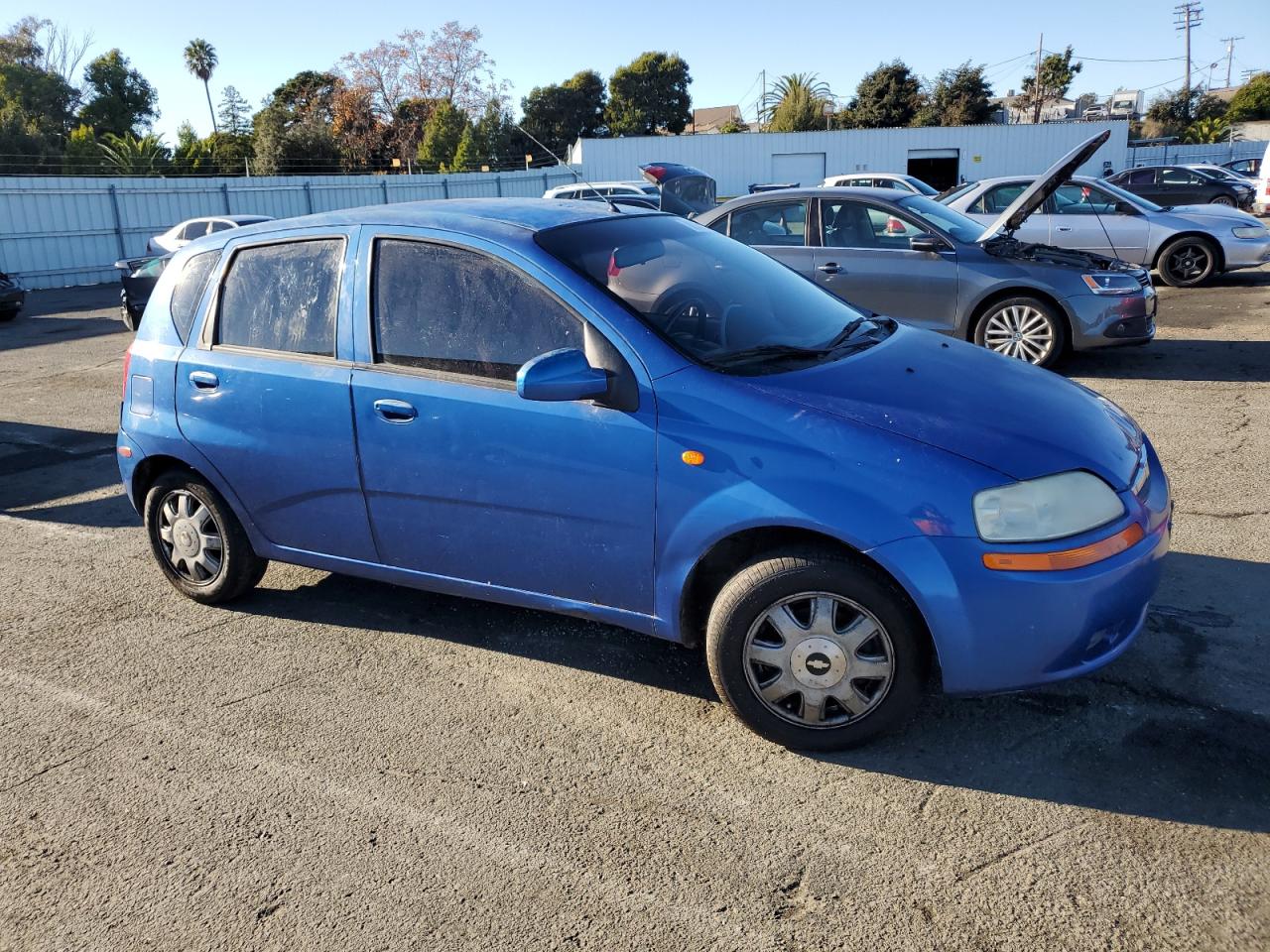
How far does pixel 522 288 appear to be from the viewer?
360 cm

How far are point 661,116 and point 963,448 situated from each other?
77.2m

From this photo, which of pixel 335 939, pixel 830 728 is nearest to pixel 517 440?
pixel 830 728

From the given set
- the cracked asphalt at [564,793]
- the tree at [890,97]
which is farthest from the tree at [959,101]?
the cracked asphalt at [564,793]

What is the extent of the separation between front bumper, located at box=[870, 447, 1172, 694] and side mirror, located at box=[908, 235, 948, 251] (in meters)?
5.77

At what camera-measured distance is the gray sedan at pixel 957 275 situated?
8.33 metres

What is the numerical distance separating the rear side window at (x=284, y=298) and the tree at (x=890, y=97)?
64643mm

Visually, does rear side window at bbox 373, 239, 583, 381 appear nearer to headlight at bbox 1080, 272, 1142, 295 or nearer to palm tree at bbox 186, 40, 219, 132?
headlight at bbox 1080, 272, 1142, 295

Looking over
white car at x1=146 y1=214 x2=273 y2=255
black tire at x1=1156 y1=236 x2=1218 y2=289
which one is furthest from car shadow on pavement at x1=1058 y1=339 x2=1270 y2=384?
white car at x1=146 y1=214 x2=273 y2=255

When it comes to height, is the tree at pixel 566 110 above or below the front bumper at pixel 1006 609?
above

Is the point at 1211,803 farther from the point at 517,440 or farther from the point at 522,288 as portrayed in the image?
the point at 522,288

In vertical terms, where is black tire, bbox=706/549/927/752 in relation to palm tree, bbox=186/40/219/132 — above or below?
below

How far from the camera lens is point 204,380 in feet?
14.0

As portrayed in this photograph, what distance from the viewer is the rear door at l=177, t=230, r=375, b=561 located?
3.96 metres

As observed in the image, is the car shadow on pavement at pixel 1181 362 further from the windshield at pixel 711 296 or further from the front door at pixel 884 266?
the windshield at pixel 711 296
